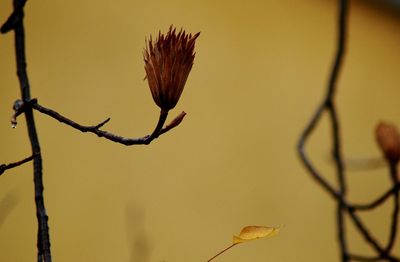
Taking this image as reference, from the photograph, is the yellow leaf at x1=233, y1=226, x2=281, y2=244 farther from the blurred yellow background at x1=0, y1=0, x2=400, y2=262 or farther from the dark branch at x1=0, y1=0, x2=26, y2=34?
the blurred yellow background at x1=0, y1=0, x2=400, y2=262

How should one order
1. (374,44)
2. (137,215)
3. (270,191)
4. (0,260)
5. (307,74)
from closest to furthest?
(0,260)
(137,215)
(270,191)
(307,74)
(374,44)

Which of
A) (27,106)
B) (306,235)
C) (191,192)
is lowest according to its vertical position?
(306,235)

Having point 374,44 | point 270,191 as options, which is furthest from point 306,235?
point 374,44

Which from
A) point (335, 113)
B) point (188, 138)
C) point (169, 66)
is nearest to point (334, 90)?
point (335, 113)

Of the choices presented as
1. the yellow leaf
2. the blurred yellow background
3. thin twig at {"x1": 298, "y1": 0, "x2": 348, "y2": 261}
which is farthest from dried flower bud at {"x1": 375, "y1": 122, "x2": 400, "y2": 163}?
the blurred yellow background

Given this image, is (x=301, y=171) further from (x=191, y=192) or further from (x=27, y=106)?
(x=27, y=106)

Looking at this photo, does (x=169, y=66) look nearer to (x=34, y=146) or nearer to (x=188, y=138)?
(x=34, y=146)

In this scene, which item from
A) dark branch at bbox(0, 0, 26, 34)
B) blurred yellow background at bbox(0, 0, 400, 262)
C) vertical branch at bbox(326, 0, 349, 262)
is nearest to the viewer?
vertical branch at bbox(326, 0, 349, 262)
